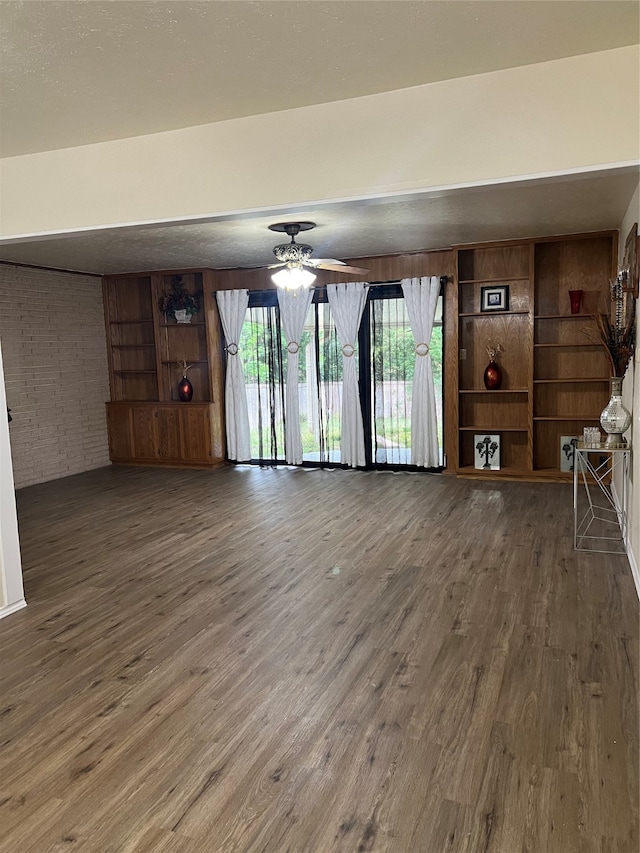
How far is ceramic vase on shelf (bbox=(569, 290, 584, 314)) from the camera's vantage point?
6.55m

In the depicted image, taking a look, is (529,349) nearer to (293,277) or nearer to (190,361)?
(293,277)

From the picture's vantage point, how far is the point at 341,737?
8.13ft

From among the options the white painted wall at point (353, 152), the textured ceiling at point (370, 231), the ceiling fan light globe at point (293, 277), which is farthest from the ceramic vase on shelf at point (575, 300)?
the white painted wall at point (353, 152)

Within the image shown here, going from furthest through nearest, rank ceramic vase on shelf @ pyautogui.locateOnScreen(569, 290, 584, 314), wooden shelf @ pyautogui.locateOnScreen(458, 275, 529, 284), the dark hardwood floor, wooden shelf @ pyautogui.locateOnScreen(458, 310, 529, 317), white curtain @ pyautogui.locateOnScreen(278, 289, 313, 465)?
1. white curtain @ pyautogui.locateOnScreen(278, 289, 313, 465)
2. wooden shelf @ pyautogui.locateOnScreen(458, 310, 529, 317)
3. wooden shelf @ pyautogui.locateOnScreen(458, 275, 529, 284)
4. ceramic vase on shelf @ pyautogui.locateOnScreen(569, 290, 584, 314)
5. the dark hardwood floor

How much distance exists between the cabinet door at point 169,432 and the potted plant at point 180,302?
1.22 m

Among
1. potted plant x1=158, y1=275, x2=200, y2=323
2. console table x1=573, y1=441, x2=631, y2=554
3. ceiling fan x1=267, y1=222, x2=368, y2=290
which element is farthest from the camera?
potted plant x1=158, y1=275, x2=200, y2=323

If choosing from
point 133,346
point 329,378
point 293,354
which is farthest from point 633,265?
point 133,346

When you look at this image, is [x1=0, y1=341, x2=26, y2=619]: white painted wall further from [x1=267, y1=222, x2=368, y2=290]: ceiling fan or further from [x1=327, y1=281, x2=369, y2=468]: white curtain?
[x1=327, y1=281, x2=369, y2=468]: white curtain

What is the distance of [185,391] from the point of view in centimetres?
841

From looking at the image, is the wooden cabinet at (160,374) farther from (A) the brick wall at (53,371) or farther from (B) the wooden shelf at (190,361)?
(A) the brick wall at (53,371)

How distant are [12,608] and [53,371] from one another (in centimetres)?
468

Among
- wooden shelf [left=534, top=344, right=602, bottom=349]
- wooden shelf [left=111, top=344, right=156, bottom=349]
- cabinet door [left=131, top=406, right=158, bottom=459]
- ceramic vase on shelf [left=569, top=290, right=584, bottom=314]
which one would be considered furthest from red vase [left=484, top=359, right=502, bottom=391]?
wooden shelf [left=111, top=344, right=156, bottom=349]

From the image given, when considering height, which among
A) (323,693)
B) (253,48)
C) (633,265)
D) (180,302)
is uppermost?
(253,48)

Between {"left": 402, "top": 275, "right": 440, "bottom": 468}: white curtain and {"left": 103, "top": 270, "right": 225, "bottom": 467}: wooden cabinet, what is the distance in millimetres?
2595
